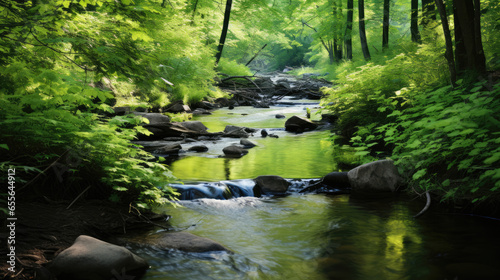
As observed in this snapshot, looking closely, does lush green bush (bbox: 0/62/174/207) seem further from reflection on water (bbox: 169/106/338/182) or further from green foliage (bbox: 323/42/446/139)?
green foliage (bbox: 323/42/446/139)

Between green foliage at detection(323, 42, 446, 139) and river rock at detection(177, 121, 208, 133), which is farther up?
green foliage at detection(323, 42, 446, 139)

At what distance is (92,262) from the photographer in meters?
2.96

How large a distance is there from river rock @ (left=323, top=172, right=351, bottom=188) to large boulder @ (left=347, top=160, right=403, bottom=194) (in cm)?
12

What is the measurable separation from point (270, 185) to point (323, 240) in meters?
2.09

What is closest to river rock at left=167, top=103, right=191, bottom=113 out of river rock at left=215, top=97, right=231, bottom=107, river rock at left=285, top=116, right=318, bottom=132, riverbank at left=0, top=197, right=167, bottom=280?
river rock at left=215, top=97, right=231, bottom=107

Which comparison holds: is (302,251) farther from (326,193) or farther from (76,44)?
(76,44)

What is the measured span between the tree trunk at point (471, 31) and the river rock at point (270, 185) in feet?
11.3

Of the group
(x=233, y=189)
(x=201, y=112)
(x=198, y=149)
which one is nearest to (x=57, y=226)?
(x=233, y=189)

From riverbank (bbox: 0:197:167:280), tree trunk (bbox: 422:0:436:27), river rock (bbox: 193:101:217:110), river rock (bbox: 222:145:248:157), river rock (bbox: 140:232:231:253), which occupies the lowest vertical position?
river rock (bbox: 140:232:231:253)

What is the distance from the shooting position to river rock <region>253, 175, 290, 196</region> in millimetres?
6133

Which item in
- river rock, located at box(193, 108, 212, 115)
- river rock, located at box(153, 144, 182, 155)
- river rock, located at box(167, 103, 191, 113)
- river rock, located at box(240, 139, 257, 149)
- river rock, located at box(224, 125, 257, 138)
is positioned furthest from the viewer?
river rock, located at box(193, 108, 212, 115)

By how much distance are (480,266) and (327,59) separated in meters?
39.9

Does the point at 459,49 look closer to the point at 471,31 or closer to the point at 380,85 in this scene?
the point at 471,31

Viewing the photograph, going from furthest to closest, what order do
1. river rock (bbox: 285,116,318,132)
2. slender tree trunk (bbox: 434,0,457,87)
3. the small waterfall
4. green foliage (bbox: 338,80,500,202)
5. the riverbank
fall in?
1. river rock (bbox: 285,116,318,132)
2. the small waterfall
3. slender tree trunk (bbox: 434,0,457,87)
4. green foliage (bbox: 338,80,500,202)
5. the riverbank
